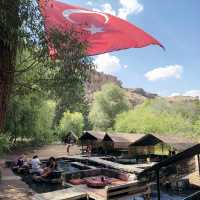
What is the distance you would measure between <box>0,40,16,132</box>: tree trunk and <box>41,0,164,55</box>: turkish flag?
144 centimetres

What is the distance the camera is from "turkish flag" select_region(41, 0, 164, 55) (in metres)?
9.37

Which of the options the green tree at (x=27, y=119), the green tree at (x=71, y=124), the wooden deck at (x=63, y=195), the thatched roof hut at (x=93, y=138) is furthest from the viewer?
the green tree at (x=71, y=124)

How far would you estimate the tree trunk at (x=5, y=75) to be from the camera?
819 centimetres

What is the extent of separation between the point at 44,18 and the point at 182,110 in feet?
197

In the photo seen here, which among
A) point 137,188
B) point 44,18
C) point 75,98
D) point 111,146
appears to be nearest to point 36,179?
point 137,188

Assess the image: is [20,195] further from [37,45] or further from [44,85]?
[37,45]

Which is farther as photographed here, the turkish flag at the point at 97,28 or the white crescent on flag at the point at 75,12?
the white crescent on flag at the point at 75,12

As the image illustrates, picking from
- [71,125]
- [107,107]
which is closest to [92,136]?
[71,125]

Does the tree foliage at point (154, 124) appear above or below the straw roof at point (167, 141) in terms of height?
above

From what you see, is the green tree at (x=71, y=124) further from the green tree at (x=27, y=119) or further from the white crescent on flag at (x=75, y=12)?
the white crescent on flag at (x=75, y=12)

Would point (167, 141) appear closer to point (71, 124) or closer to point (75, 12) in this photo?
point (75, 12)

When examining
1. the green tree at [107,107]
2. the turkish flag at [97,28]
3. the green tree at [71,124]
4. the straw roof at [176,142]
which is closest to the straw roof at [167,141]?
the straw roof at [176,142]

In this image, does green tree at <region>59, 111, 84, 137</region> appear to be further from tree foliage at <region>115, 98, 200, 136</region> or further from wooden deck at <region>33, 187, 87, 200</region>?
wooden deck at <region>33, 187, 87, 200</region>

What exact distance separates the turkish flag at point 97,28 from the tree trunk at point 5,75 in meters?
1.44
